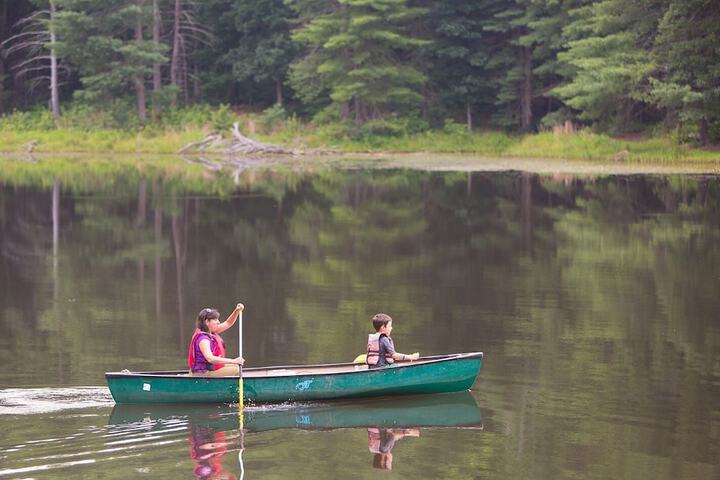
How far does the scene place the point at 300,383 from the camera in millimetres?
12211

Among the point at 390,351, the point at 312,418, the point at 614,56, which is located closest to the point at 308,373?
the point at 312,418

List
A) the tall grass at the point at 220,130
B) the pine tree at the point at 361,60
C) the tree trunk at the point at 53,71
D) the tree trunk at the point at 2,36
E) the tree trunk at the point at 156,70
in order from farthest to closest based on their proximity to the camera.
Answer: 1. the tree trunk at the point at 2,36
2. the tree trunk at the point at 156,70
3. the tree trunk at the point at 53,71
4. the tall grass at the point at 220,130
5. the pine tree at the point at 361,60

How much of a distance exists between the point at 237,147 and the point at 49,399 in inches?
1605

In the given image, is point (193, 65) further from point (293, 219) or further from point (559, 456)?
point (559, 456)

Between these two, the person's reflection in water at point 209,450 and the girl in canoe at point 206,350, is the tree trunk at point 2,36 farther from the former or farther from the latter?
the person's reflection in water at point 209,450

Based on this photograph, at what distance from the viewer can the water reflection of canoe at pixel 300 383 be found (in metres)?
12.1

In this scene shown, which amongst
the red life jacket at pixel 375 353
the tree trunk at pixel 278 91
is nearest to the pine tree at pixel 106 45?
the tree trunk at pixel 278 91

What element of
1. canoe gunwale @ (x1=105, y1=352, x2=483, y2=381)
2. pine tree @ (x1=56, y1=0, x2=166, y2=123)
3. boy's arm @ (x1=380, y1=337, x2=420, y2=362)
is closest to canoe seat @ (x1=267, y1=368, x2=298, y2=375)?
canoe gunwale @ (x1=105, y1=352, x2=483, y2=381)

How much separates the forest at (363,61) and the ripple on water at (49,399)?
33.2m

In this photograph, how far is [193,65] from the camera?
64.2 metres

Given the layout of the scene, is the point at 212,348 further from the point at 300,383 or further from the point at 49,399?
the point at 49,399

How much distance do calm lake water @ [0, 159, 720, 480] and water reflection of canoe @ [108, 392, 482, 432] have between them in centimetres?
4

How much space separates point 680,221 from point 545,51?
26.2 m

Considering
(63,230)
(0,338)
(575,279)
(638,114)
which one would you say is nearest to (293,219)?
(63,230)
